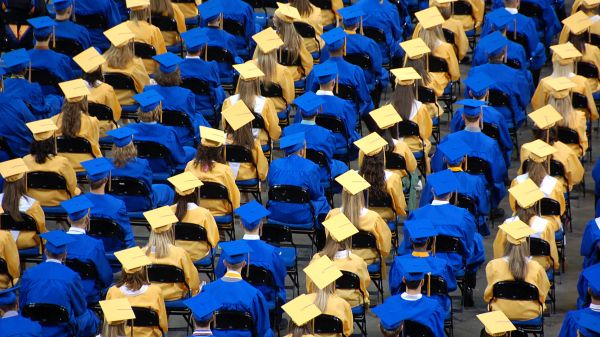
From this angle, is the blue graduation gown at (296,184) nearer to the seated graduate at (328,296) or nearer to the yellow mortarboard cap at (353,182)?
the yellow mortarboard cap at (353,182)

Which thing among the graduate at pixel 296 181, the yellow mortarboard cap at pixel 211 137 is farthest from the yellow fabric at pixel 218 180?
the graduate at pixel 296 181

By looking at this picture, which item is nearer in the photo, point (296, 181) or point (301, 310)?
point (301, 310)

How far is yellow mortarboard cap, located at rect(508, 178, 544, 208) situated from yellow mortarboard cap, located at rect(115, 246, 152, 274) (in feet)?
10.4

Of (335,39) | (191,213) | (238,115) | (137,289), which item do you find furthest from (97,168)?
(335,39)

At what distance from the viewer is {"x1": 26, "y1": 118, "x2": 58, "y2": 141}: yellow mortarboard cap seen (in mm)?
12446

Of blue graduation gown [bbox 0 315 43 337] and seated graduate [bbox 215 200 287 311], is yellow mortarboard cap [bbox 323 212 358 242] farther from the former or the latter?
blue graduation gown [bbox 0 315 43 337]

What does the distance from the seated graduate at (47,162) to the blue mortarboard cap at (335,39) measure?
3.18 meters

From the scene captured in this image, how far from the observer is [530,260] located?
35.9ft

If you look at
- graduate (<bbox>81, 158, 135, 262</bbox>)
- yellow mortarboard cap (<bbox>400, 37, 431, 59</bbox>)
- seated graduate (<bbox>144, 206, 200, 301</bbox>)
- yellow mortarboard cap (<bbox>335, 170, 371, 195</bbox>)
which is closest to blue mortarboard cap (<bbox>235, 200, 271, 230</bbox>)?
seated graduate (<bbox>144, 206, 200, 301</bbox>)

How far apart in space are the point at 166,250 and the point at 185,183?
82 cm

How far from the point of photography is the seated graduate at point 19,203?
1183 cm

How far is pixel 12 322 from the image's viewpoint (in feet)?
33.0

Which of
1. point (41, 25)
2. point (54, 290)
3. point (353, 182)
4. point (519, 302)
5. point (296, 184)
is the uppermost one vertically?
point (353, 182)

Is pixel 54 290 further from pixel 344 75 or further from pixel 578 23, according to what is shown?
pixel 578 23
